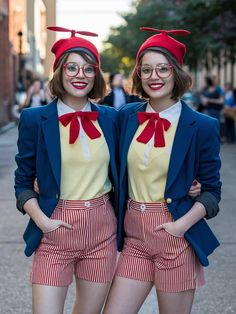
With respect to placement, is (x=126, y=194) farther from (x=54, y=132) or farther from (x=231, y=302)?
(x=231, y=302)

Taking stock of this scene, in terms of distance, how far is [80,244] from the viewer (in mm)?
3291

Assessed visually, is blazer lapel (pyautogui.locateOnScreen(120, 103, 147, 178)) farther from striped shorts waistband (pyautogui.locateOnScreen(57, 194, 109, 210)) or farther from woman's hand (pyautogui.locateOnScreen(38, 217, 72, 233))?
woman's hand (pyautogui.locateOnScreen(38, 217, 72, 233))

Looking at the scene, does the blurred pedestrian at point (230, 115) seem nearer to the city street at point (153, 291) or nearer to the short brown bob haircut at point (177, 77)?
the city street at point (153, 291)

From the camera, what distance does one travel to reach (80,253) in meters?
3.33

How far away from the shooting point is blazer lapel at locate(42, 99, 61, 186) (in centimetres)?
324

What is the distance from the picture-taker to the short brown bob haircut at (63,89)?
3.35m

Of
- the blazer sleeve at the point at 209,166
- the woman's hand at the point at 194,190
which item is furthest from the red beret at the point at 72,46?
the woman's hand at the point at 194,190

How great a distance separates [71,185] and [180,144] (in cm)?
55

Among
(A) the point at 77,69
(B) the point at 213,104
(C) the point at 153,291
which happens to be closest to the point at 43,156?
(A) the point at 77,69

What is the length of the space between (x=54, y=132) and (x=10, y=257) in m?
3.27

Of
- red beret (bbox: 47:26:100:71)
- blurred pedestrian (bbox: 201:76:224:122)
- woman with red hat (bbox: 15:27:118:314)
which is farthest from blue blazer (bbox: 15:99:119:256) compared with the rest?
blurred pedestrian (bbox: 201:76:224:122)

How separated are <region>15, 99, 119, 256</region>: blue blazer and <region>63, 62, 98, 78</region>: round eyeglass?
7.0 inches

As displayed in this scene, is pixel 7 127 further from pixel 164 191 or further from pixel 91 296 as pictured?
pixel 164 191

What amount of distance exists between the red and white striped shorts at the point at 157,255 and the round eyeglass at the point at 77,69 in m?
0.66
